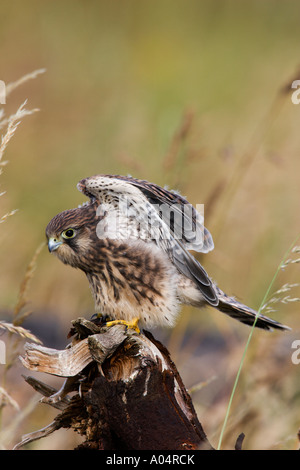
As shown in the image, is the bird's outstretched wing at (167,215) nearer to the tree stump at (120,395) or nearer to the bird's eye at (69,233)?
the bird's eye at (69,233)

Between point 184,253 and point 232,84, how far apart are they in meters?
6.50

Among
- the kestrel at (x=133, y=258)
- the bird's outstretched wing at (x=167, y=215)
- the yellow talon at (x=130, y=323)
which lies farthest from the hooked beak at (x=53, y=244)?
the yellow talon at (x=130, y=323)

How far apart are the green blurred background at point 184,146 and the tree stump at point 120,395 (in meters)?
0.90

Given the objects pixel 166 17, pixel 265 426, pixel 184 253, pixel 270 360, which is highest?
pixel 166 17

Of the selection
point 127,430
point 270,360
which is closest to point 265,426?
point 270,360

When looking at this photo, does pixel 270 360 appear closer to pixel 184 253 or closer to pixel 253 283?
pixel 184 253

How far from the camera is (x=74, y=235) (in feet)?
10.4

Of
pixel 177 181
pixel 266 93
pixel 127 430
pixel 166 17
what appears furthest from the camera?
pixel 166 17

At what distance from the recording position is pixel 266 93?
27.8 feet

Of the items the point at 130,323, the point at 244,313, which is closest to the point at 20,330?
the point at 130,323

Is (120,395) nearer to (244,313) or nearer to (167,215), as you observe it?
(167,215)

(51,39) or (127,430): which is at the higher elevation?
(51,39)

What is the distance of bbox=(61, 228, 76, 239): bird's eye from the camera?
3.15 metres

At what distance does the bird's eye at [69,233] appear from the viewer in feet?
10.3
